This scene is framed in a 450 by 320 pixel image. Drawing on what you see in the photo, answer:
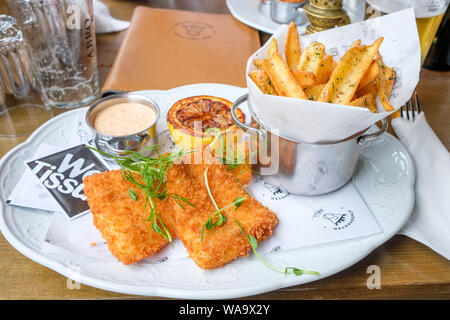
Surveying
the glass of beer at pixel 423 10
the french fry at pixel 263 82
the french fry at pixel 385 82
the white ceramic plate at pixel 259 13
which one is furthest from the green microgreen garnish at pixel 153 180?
the white ceramic plate at pixel 259 13

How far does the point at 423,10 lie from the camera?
1.80 metres

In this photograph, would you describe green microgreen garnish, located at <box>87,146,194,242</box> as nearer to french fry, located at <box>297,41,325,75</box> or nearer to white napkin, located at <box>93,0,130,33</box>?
french fry, located at <box>297,41,325,75</box>

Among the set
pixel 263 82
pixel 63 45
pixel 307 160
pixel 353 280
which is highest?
pixel 263 82

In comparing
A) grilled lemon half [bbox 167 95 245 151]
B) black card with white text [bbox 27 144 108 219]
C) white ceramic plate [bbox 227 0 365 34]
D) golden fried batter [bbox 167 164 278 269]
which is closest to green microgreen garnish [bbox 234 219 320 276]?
golden fried batter [bbox 167 164 278 269]

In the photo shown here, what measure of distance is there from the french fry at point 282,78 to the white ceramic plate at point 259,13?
1253 mm

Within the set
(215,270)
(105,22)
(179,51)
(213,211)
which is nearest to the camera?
(215,270)

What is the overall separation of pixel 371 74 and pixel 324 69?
0.51 ft

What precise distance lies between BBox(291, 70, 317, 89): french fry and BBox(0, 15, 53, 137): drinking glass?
1197 mm

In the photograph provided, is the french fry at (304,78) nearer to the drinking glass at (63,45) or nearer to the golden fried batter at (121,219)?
the golden fried batter at (121,219)

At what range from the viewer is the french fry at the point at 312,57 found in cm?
132

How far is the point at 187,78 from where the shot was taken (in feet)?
6.78

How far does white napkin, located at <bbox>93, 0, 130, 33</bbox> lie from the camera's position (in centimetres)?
241

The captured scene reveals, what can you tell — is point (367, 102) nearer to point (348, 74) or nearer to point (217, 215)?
point (348, 74)

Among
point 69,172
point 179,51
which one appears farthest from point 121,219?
point 179,51
